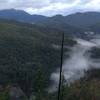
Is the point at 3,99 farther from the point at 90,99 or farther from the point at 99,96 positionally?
the point at 99,96

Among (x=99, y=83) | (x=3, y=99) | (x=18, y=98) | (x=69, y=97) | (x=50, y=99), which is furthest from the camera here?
(x=18, y=98)

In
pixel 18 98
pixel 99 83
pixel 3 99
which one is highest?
pixel 3 99

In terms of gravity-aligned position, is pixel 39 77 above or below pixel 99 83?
above

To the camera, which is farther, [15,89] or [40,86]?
[15,89]

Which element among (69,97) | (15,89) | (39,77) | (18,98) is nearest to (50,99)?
(69,97)

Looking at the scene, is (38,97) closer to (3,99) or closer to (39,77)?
(39,77)

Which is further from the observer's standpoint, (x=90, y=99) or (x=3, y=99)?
(x=90, y=99)

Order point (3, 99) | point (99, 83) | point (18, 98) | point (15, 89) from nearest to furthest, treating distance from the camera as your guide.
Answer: point (3, 99) < point (99, 83) < point (18, 98) < point (15, 89)

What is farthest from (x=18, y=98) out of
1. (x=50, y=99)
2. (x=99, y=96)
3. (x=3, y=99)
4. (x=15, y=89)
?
(x=3, y=99)

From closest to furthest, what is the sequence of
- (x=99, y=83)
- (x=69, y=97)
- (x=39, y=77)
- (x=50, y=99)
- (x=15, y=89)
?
1. (x=39, y=77)
2. (x=69, y=97)
3. (x=50, y=99)
4. (x=99, y=83)
5. (x=15, y=89)
